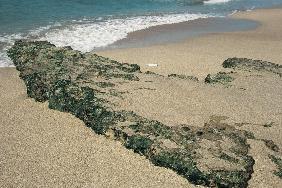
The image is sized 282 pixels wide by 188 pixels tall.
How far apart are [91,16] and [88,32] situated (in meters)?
5.24

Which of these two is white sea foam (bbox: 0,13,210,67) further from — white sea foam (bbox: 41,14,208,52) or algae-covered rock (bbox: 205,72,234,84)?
algae-covered rock (bbox: 205,72,234,84)

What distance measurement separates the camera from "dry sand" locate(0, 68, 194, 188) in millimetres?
8125

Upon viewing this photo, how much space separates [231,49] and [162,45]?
330 centimetres

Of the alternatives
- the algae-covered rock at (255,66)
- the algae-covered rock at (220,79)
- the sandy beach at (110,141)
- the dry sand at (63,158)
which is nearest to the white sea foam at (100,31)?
the sandy beach at (110,141)

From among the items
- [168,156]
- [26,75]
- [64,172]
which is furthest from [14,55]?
[168,156]

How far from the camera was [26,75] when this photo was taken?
12.0m

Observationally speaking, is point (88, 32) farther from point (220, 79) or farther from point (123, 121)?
point (123, 121)

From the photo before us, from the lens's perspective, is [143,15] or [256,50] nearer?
[256,50]

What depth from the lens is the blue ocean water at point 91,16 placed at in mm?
21328

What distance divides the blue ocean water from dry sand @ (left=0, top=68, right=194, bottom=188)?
6.68 m

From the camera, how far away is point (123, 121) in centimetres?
919

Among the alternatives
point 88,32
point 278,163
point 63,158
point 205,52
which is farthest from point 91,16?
point 278,163

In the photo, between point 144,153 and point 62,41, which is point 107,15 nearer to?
point 62,41

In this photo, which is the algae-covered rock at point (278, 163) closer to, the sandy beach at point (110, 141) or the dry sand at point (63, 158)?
the sandy beach at point (110, 141)
